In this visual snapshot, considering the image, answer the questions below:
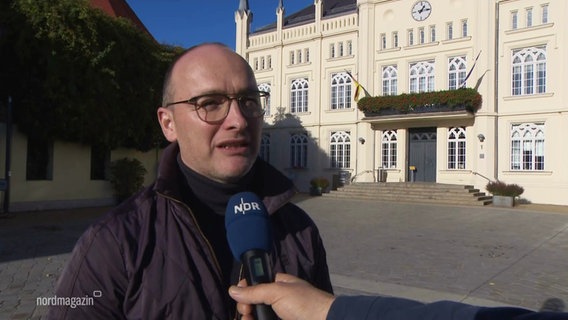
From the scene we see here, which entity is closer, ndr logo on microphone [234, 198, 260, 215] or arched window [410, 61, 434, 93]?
ndr logo on microphone [234, 198, 260, 215]

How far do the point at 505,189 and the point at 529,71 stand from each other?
6.39 metres

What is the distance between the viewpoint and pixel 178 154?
Result: 1938mm

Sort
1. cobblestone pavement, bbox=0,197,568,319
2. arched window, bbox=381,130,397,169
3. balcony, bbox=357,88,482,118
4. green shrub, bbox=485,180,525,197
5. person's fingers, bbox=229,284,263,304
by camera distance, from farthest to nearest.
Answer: arched window, bbox=381,130,397,169 < balcony, bbox=357,88,482,118 < green shrub, bbox=485,180,525,197 < cobblestone pavement, bbox=0,197,568,319 < person's fingers, bbox=229,284,263,304

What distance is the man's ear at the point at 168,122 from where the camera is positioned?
6.04 ft

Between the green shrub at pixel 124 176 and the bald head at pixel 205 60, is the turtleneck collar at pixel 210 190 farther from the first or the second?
the green shrub at pixel 124 176

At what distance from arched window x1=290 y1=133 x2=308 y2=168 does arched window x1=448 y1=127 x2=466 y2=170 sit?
908cm

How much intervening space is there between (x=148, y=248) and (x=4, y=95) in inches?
623

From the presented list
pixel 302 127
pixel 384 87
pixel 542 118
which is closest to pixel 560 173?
pixel 542 118

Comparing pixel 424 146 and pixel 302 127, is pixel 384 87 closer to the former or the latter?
pixel 424 146

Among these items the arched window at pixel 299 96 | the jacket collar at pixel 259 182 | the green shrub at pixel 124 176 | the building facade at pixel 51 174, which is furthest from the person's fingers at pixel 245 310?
the arched window at pixel 299 96

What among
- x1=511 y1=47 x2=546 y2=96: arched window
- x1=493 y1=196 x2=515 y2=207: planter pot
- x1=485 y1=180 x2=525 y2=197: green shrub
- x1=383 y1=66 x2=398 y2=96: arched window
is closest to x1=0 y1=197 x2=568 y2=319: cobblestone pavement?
x1=493 y1=196 x2=515 y2=207: planter pot

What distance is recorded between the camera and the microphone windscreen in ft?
4.39

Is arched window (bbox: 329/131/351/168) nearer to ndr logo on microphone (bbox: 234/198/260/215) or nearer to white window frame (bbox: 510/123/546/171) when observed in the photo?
white window frame (bbox: 510/123/546/171)

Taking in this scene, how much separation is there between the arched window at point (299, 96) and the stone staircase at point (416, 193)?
7.62m
